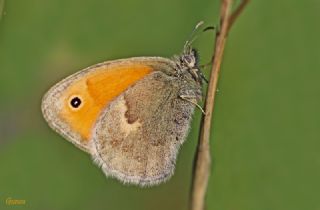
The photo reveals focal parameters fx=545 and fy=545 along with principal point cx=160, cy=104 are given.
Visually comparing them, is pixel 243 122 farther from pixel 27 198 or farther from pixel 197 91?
pixel 27 198

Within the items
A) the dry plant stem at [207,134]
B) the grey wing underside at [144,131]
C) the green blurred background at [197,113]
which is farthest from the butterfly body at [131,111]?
the dry plant stem at [207,134]

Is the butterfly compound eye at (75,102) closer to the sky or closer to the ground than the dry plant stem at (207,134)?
closer to the sky

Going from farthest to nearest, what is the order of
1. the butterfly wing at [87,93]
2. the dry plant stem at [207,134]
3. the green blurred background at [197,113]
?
the green blurred background at [197,113], the butterfly wing at [87,93], the dry plant stem at [207,134]

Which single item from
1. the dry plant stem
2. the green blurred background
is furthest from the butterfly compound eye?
the dry plant stem

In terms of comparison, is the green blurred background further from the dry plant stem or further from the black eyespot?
the dry plant stem

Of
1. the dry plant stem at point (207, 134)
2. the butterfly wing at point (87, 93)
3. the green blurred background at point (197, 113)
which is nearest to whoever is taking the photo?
the dry plant stem at point (207, 134)

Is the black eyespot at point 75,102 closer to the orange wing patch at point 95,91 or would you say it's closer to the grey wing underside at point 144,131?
the orange wing patch at point 95,91

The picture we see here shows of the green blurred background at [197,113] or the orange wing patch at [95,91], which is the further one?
the green blurred background at [197,113]
